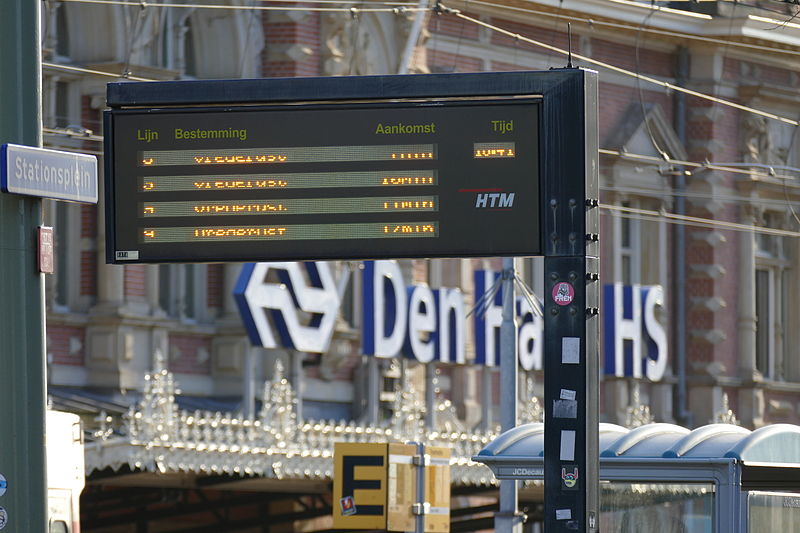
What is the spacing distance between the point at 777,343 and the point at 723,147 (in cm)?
418

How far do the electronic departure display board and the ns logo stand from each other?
15552 mm

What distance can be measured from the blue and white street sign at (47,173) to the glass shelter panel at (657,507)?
708cm

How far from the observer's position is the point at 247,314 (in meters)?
27.2

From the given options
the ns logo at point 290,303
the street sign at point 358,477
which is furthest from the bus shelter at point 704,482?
the ns logo at point 290,303


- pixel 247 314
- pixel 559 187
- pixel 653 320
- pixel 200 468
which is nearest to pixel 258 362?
pixel 247 314

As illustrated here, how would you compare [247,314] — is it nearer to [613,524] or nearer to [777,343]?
[613,524]

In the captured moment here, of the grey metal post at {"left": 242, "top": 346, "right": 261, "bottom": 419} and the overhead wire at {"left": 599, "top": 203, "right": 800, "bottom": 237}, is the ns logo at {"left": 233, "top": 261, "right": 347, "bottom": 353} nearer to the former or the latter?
the grey metal post at {"left": 242, "top": 346, "right": 261, "bottom": 419}

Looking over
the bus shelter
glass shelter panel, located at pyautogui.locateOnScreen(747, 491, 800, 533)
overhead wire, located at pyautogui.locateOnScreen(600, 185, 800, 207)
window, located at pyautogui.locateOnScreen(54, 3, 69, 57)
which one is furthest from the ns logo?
glass shelter panel, located at pyautogui.locateOnScreen(747, 491, 800, 533)

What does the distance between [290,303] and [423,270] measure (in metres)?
3.93

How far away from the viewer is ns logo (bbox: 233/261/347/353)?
27219 millimetres

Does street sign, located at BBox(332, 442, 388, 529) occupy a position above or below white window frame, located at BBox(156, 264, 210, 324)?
below

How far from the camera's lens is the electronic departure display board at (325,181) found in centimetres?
1120

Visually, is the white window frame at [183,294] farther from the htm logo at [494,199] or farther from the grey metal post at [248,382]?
the htm logo at [494,199]

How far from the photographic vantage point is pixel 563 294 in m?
10.8
